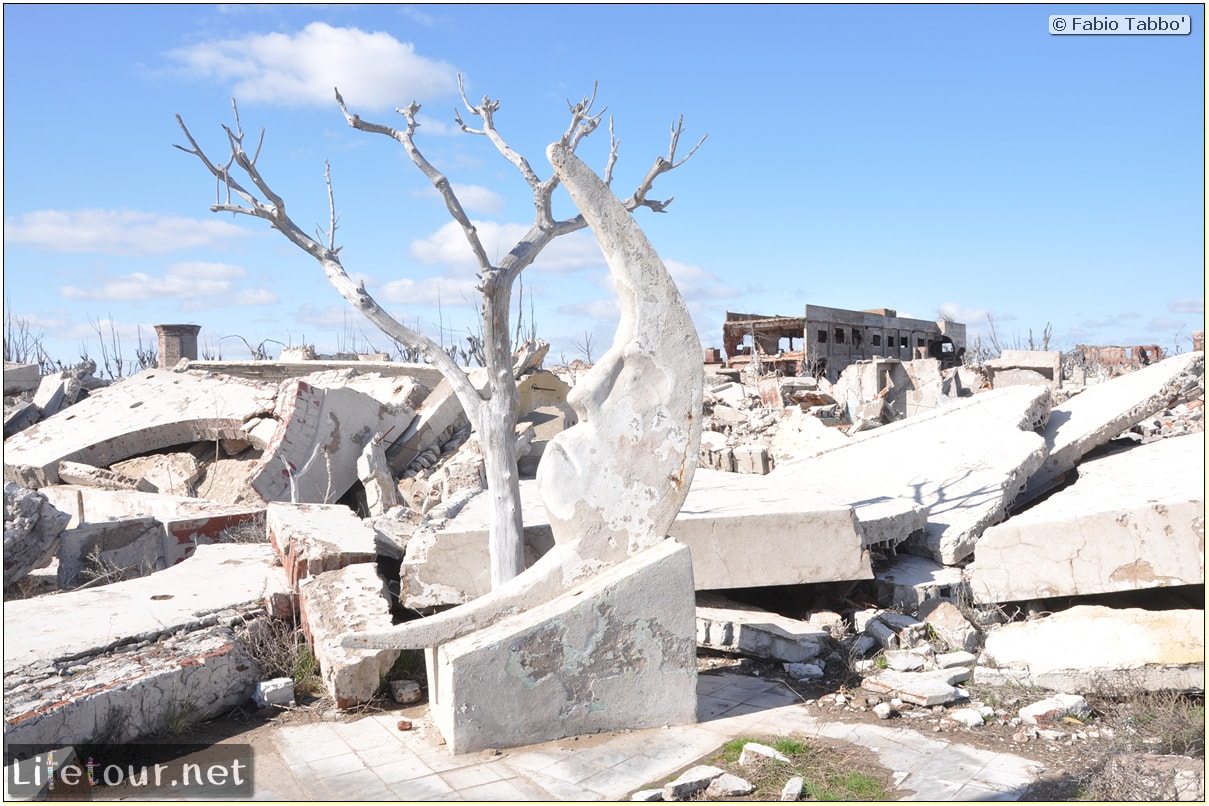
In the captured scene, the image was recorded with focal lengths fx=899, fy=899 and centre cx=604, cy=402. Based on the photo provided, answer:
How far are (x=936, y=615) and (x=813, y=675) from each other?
3.43 ft

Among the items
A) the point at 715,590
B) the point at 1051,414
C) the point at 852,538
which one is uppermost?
the point at 1051,414

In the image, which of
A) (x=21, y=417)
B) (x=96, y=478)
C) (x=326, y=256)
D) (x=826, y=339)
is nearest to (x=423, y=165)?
(x=326, y=256)

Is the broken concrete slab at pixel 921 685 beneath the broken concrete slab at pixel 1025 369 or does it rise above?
beneath

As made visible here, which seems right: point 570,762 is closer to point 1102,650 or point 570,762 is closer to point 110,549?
point 1102,650

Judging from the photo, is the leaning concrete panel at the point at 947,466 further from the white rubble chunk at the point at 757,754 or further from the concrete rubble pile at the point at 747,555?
the white rubble chunk at the point at 757,754

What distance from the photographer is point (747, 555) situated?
5645 mm

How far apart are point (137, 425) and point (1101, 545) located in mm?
10964

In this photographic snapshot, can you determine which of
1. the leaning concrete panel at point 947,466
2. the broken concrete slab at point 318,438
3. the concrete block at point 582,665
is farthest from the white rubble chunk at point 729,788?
the broken concrete slab at point 318,438

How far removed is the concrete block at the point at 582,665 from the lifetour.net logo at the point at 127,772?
0.93 metres

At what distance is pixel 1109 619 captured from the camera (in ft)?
16.2

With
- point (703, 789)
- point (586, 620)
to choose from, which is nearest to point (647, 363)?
point (586, 620)

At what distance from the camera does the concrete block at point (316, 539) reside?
576 cm

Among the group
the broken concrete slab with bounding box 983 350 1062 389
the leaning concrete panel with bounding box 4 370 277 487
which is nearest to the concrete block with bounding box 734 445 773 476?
the leaning concrete panel with bounding box 4 370 277 487

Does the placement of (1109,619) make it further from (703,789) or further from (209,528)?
(209,528)
